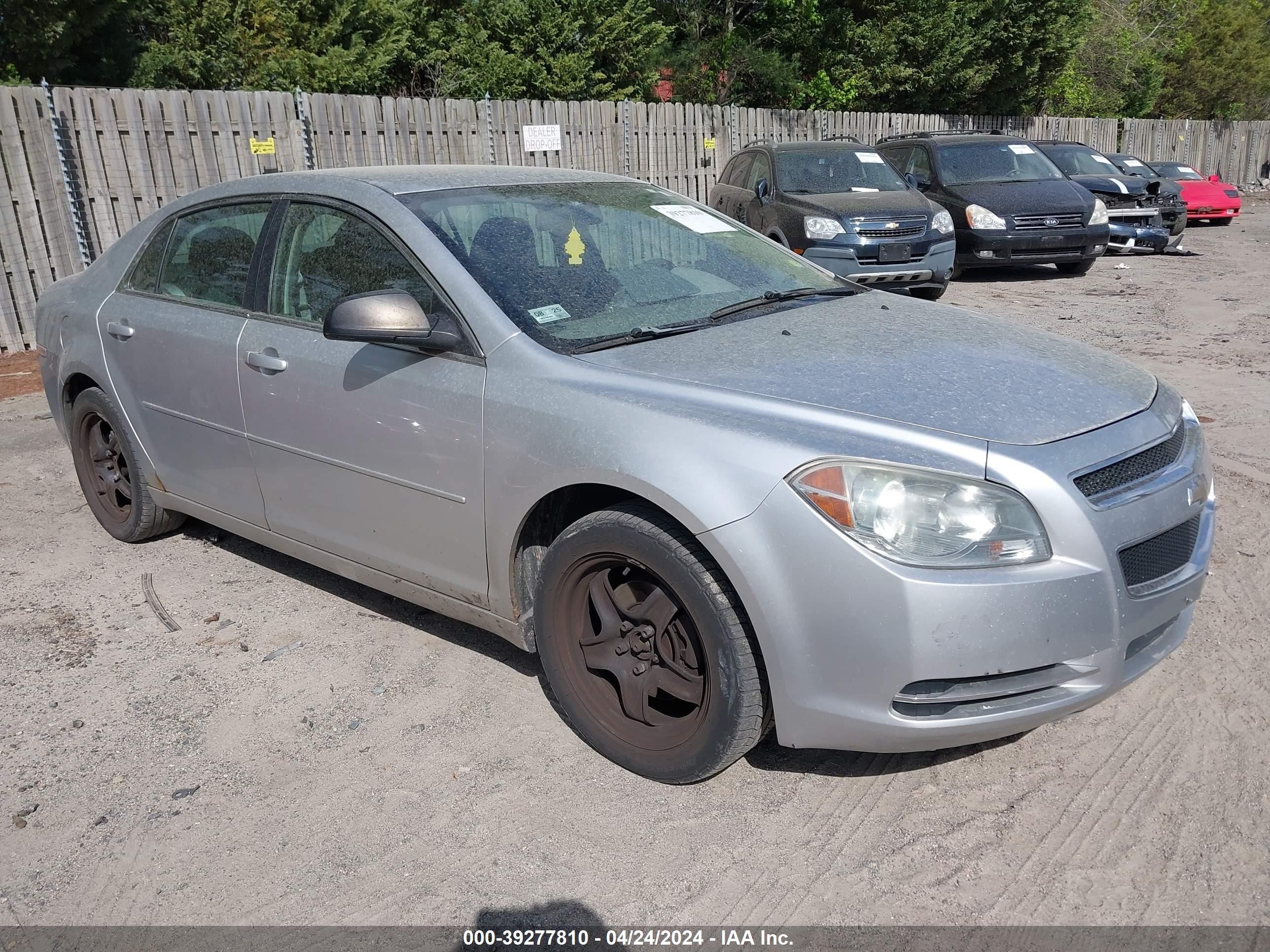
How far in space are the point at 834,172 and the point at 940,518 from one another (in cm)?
1023

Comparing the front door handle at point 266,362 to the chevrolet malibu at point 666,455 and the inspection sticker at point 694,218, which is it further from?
the inspection sticker at point 694,218

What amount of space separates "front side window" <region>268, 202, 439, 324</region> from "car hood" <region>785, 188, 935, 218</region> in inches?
310

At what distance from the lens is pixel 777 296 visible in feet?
12.6

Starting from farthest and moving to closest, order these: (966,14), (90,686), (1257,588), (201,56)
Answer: (966,14)
(201,56)
(1257,588)
(90,686)

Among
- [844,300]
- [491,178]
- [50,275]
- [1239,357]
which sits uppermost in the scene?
[491,178]

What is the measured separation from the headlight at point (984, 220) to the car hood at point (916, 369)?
9.76m

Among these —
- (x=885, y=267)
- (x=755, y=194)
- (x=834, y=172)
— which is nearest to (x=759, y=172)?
(x=755, y=194)

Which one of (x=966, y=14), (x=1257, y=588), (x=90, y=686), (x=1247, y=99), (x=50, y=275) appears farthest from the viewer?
(x=1247, y=99)

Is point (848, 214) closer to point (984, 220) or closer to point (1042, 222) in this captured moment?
point (984, 220)

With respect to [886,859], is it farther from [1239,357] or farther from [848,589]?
[1239,357]

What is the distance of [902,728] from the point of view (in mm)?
2615

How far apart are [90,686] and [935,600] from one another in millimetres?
3022

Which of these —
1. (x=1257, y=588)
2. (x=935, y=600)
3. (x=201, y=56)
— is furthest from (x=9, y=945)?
(x=201, y=56)

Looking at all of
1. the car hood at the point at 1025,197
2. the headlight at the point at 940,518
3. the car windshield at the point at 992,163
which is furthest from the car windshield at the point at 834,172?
the headlight at the point at 940,518
